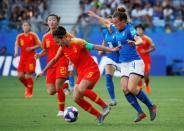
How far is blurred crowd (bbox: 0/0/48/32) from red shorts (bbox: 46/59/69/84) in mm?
17686

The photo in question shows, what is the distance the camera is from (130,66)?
50.0 ft

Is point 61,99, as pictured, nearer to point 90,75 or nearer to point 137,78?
point 90,75

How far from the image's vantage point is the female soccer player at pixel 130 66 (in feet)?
49.4

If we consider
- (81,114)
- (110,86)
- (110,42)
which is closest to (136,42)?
(81,114)

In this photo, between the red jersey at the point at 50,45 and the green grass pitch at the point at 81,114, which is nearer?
the green grass pitch at the point at 81,114

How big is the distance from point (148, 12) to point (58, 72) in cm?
2071

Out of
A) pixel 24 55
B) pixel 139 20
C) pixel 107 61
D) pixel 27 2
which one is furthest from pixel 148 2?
pixel 107 61

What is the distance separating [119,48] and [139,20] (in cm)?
2233

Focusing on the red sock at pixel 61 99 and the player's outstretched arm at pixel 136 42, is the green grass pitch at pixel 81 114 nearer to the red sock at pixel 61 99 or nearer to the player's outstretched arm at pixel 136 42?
the red sock at pixel 61 99

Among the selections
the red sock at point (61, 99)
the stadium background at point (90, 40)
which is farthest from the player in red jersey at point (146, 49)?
the red sock at point (61, 99)

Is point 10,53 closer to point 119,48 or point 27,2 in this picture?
point 27,2

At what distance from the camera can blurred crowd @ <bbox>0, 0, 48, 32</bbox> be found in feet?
115

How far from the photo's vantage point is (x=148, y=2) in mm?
38031

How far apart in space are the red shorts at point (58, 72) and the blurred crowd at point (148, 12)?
18.0 m
